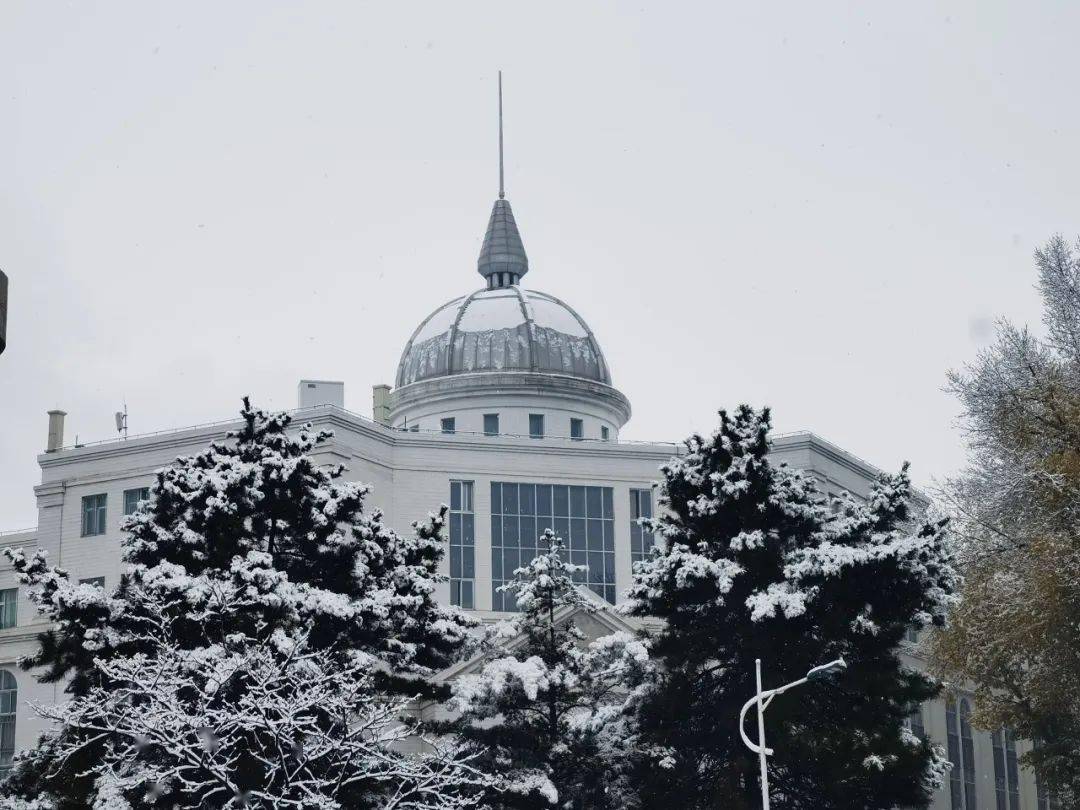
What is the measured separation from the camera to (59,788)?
3859 cm

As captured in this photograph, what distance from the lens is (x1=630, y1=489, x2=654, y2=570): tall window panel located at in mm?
78438

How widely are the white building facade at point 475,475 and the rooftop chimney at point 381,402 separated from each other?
0.33 feet

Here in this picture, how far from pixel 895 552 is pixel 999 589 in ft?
11.8

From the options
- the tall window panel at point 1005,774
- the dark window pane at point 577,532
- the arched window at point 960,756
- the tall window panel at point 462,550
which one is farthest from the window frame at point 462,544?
the tall window panel at point 1005,774

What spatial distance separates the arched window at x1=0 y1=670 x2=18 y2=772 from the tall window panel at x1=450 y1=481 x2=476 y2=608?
2037cm

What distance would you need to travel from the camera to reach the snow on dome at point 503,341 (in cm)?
8694

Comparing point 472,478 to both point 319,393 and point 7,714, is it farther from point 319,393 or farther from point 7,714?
point 7,714

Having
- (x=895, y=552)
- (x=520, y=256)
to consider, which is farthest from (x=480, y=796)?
(x=520, y=256)

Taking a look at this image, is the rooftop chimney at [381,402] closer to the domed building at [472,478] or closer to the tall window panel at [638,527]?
the domed building at [472,478]

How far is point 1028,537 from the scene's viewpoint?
46.8 metres

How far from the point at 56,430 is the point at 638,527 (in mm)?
26393

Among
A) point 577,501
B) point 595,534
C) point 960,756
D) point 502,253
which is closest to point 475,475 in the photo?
point 577,501

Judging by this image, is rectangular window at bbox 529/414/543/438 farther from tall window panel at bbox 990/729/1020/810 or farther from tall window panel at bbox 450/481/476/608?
tall window panel at bbox 990/729/1020/810

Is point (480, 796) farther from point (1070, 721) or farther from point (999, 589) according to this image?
point (1070, 721)
